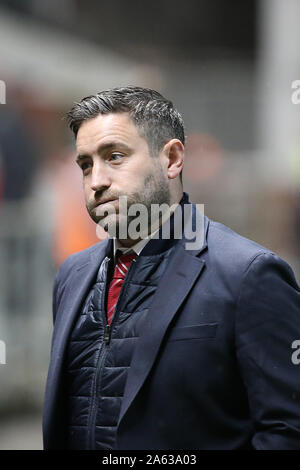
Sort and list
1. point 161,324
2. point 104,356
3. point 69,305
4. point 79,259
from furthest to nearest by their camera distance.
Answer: point 79,259, point 69,305, point 104,356, point 161,324

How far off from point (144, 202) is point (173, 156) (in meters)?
0.23

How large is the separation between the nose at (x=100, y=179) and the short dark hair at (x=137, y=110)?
0.60 feet

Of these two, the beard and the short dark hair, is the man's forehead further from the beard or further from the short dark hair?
the beard

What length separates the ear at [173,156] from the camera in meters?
2.92

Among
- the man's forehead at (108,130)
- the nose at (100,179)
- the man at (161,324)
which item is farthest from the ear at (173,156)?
the nose at (100,179)

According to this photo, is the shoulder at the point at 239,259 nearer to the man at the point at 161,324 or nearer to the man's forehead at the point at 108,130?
the man at the point at 161,324

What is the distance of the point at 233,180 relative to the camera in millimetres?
9352

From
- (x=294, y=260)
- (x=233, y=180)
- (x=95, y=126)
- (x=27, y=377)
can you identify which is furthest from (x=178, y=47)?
(x=95, y=126)

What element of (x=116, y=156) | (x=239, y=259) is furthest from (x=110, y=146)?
(x=239, y=259)

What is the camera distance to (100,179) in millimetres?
2795

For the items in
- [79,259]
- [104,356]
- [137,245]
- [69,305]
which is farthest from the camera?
[79,259]

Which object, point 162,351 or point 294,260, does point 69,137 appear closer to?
point 294,260

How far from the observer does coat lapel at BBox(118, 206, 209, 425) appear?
2.63 m

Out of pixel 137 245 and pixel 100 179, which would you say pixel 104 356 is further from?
pixel 100 179
